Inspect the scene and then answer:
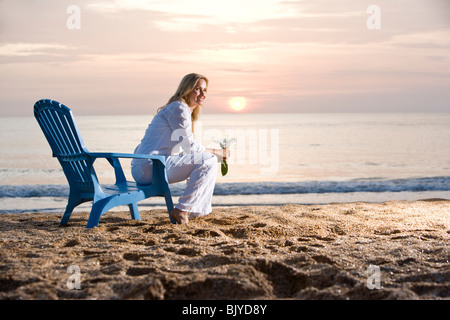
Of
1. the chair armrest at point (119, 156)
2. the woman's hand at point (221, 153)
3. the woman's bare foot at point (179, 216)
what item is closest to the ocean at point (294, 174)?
the chair armrest at point (119, 156)

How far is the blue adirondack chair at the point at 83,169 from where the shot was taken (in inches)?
138

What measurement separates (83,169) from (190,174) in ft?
2.82

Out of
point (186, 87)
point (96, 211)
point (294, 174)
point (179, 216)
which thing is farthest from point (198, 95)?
point (294, 174)

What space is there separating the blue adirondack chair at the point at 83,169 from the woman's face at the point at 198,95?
61cm

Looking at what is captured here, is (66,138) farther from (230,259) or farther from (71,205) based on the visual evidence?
(230,259)

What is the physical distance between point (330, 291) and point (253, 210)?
8.40 feet

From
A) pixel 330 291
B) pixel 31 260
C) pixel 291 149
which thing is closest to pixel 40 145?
pixel 291 149

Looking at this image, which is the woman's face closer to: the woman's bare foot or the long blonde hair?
the long blonde hair

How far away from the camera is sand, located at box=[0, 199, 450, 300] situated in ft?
6.96

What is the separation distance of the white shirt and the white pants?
0.07m

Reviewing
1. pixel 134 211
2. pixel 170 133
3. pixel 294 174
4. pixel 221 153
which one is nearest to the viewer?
pixel 170 133

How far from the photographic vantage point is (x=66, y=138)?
142 inches
